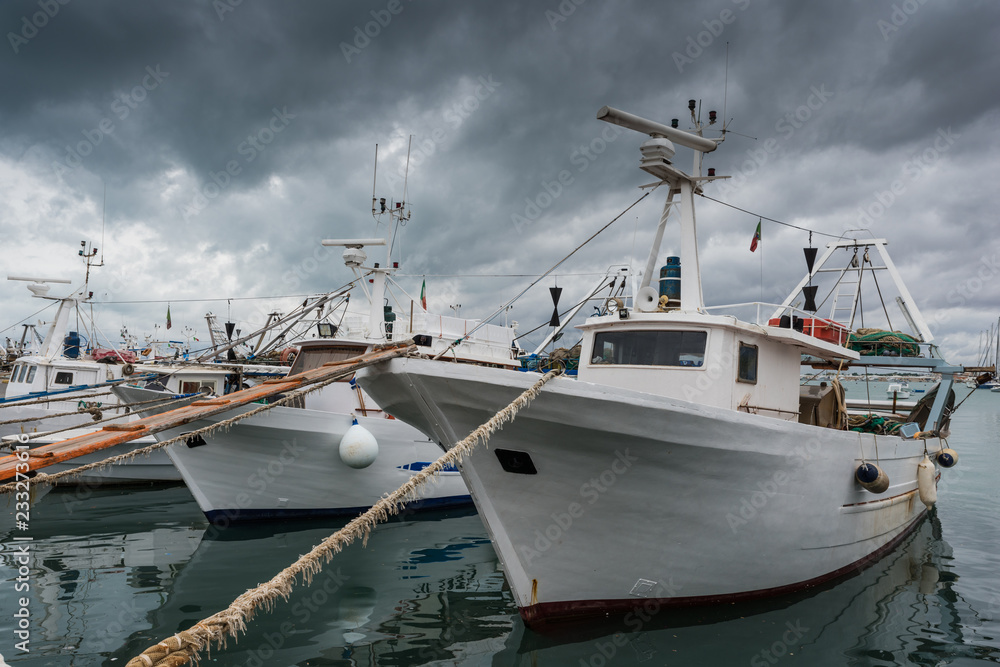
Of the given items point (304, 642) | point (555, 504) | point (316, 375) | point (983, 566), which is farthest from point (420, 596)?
point (983, 566)

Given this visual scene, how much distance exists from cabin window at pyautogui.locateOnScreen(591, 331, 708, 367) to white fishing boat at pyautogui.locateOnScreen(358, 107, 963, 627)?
0.02m

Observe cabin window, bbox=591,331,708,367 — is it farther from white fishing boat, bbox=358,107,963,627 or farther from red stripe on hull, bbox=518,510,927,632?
red stripe on hull, bbox=518,510,927,632

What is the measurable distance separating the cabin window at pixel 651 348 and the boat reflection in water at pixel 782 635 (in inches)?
116

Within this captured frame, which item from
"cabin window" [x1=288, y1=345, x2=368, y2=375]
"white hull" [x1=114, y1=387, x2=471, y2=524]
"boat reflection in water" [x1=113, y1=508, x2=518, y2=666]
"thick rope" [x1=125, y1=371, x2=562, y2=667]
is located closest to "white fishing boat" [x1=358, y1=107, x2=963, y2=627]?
"boat reflection in water" [x1=113, y1=508, x2=518, y2=666]

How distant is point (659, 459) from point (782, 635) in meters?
2.62

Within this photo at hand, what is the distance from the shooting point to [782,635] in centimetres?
675

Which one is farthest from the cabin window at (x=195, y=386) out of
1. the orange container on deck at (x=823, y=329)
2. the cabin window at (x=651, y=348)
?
the orange container on deck at (x=823, y=329)

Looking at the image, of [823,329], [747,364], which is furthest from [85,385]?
[823,329]

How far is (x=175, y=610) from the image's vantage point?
754 centimetres

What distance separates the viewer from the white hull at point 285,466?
454 inches

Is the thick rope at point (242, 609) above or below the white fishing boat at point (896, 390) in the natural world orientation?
below

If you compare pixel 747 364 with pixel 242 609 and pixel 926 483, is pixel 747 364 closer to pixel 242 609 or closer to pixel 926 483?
pixel 926 483

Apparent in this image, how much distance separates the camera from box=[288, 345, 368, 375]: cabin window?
43.8 feet

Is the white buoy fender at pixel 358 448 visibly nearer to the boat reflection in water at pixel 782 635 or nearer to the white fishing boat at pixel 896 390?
the boat reflection in water at pixel 782 635
